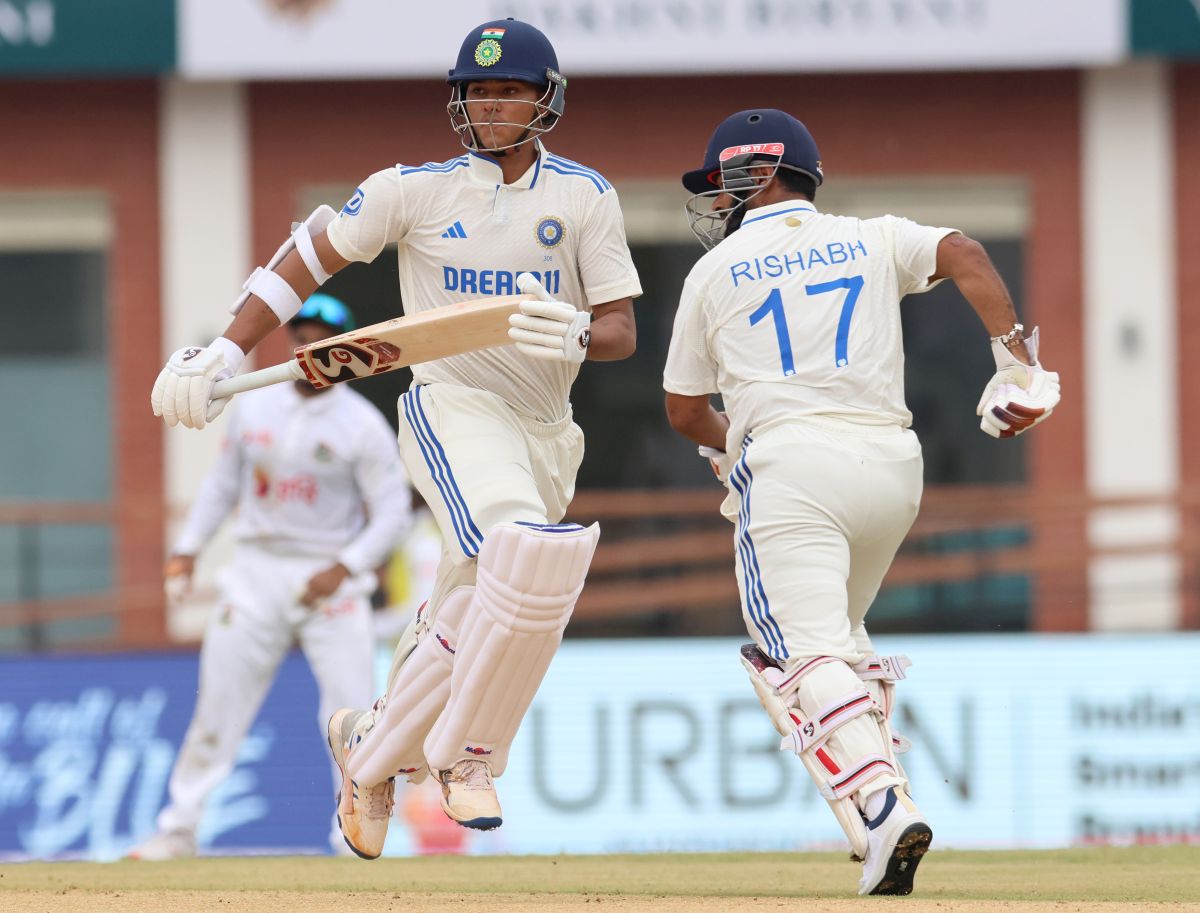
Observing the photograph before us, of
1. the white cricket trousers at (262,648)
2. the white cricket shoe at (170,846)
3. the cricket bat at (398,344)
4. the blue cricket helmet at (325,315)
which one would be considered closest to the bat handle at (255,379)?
the cricket bat at (398,344)

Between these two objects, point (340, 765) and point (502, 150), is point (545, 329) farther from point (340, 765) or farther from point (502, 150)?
point (340, 765)

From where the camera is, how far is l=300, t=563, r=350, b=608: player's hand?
29.1 ft

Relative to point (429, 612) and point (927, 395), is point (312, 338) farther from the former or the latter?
point (927, 395)

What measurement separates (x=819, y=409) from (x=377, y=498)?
364 cm

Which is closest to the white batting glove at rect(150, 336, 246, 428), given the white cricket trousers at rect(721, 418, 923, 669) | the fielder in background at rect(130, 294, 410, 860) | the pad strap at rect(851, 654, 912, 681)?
the white cricket trousers at rect(721, 418, 923, 669)

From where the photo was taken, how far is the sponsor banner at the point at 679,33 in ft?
43.8

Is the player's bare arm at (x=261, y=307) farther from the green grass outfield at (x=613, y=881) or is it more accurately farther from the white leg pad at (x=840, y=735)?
the white leg pad at (x=840, y=735)

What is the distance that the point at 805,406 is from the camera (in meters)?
5.67

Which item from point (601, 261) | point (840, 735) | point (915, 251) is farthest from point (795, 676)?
point (601, 261)

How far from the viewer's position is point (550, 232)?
591 cm

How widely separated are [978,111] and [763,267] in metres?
8.66

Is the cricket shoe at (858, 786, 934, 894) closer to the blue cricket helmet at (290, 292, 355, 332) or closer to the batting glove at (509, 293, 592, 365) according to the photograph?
the batting glove at (509, 293, 592, 365)

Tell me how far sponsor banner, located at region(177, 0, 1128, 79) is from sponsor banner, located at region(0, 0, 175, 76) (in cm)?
17

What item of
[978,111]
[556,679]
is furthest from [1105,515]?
[556,679]
